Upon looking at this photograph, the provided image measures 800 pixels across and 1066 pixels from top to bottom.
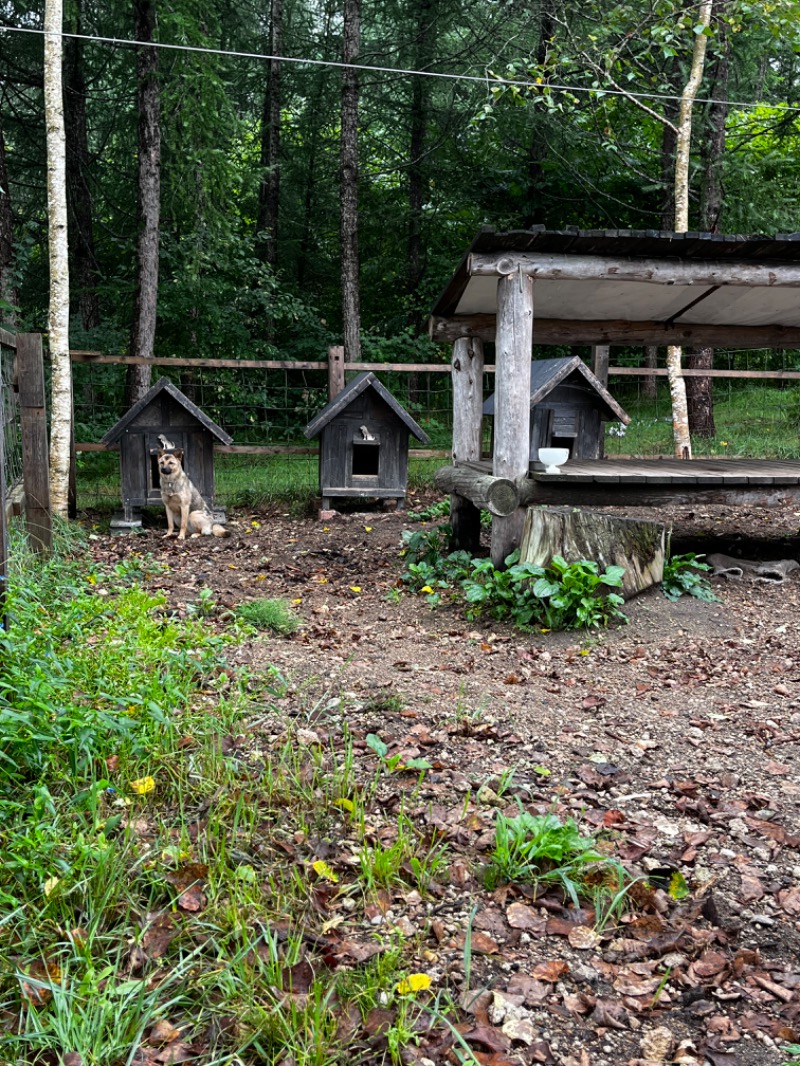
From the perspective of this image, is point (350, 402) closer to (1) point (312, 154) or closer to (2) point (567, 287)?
(2) point (567, 287)

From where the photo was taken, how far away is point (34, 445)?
666cm

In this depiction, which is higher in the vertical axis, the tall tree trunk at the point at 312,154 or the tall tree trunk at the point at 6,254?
the tall tree trunk at the point at 312,154

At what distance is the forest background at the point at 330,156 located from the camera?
11.7 metres

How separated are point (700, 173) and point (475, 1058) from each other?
55.1 ft

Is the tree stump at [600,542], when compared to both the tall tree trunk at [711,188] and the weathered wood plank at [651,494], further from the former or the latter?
the tall tree trunk at [711,188]

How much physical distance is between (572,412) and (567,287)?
307cm

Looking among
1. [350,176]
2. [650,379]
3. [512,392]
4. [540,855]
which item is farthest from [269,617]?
[650,379]

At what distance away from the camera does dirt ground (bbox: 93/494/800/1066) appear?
2141mm

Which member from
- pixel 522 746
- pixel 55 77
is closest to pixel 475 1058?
pixel 522 746

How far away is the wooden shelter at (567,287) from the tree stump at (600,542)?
47cm

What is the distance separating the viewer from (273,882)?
2.51 metres

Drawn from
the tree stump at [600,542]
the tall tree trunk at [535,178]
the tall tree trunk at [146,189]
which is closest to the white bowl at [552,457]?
the tree stump at [600,542]

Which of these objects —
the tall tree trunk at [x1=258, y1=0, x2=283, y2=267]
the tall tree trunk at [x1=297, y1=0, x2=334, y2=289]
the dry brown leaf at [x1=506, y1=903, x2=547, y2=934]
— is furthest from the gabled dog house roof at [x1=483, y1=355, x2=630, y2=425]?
the tall tree trunk at [x1=297, y1=0, x2=334, y2=289]

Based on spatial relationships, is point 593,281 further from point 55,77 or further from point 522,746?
point 55,77
